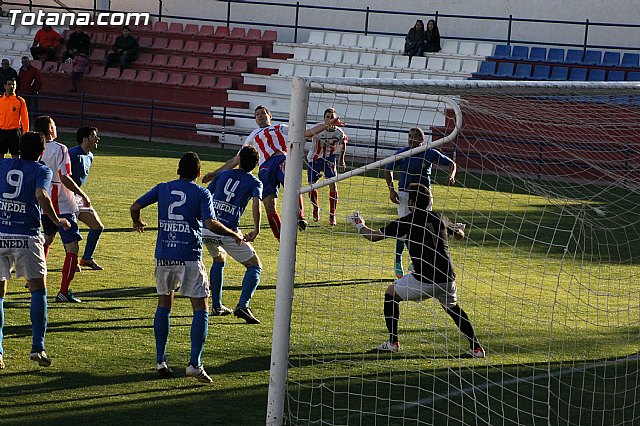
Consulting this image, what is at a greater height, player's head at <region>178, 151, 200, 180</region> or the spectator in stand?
the spectator in stand

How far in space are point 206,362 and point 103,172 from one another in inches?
496

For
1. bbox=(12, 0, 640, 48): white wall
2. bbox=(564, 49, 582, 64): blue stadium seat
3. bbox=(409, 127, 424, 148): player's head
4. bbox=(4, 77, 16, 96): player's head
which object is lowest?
bbox=(409, 127, 424, 148): player's head

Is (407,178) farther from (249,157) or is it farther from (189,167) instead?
(189,167)

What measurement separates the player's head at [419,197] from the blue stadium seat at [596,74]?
60.2 ft

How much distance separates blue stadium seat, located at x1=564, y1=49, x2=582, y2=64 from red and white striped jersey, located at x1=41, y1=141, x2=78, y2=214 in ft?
61.3

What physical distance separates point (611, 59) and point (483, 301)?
656 inches

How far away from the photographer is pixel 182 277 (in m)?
7.63

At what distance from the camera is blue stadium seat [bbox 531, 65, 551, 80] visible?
26.0 m

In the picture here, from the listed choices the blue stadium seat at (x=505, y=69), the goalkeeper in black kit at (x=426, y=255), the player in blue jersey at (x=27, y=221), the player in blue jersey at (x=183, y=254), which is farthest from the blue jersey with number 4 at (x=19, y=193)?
the blue stadium seat at (x=505, y=69)

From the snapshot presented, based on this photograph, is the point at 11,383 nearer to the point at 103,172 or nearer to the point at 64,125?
the point at 103,172

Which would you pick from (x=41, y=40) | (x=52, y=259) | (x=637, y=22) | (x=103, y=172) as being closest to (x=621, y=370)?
(x=52, y=259)

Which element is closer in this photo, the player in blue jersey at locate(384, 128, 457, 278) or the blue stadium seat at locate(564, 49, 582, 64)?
the player in blue jersey at locate(384, 128, 457, 278)

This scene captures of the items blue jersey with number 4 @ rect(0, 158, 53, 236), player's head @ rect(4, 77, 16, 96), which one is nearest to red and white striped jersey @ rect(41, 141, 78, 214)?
blue jersey with number 4 @ rect(0, 158, 53, 236)

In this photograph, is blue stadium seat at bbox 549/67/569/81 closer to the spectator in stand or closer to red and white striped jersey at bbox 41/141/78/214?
the spectator in stand
